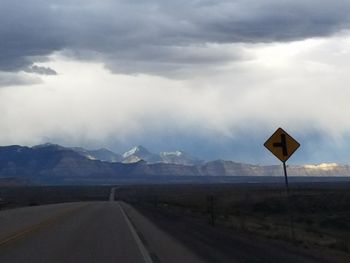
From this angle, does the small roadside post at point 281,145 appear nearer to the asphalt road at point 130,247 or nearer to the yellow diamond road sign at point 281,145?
the yellow diamond road sign at point 281,145

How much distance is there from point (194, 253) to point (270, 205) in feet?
172

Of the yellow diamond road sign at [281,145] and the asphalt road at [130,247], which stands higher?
the yellow diamond road sign at [281,145]

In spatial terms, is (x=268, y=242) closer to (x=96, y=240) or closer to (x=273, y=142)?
(x=273, y=142)

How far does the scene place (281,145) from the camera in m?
25.9

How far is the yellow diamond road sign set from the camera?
25.7m

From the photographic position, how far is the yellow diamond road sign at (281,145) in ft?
84.3

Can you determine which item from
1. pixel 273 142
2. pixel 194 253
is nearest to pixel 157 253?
pixel 194 253

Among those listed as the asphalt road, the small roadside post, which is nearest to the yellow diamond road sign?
the small roadside post

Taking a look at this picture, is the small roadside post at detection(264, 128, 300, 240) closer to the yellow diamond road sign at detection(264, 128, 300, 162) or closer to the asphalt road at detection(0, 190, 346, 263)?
the yellow diamond road sign at detection(264, 128, 300, 162)

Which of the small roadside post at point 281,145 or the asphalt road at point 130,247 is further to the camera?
the small roadside post at point 281,145

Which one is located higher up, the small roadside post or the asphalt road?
the small roadside post

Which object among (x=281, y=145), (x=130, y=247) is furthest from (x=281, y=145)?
(x=130, y=247)

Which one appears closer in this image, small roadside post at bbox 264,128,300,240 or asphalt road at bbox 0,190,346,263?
asphalt road at bbox 0,190,346,263

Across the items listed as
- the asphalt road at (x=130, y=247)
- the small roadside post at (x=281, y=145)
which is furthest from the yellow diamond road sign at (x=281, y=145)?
the asphalt road at (x=130, y=247)
